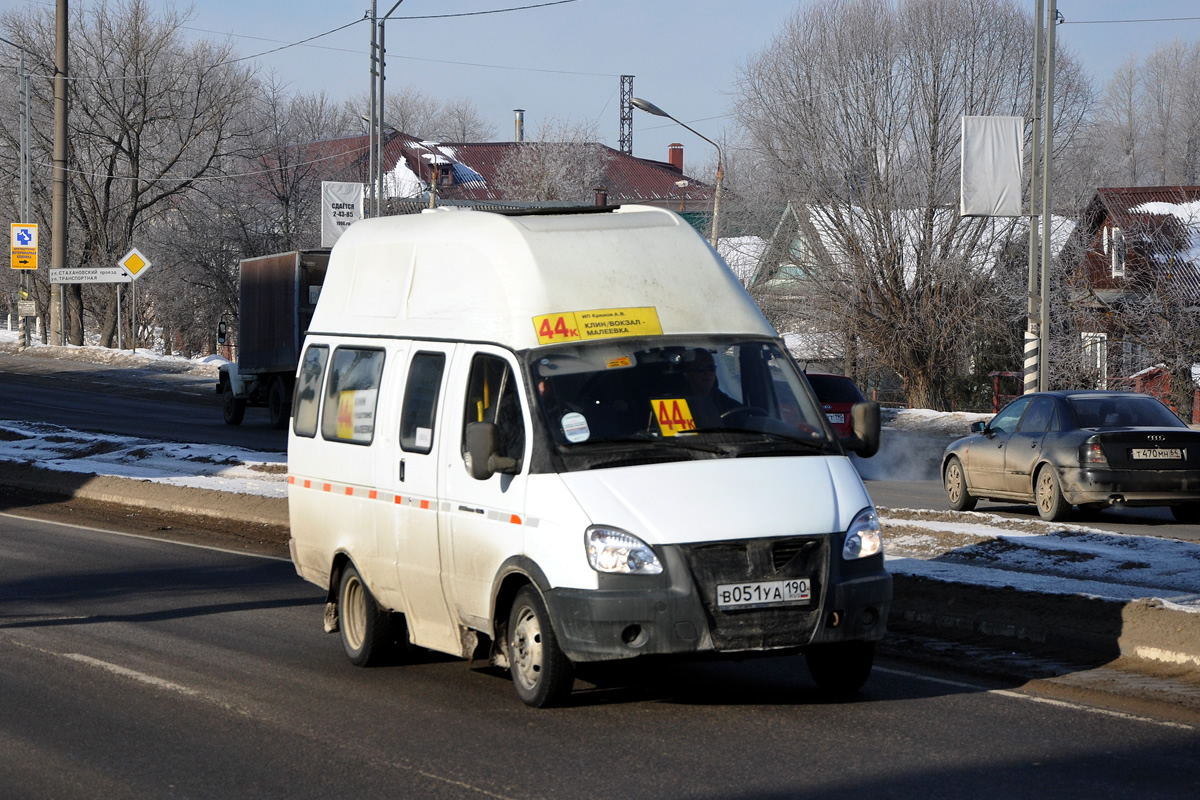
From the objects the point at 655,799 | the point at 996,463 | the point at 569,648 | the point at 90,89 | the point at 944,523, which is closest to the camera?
the point at 655,799

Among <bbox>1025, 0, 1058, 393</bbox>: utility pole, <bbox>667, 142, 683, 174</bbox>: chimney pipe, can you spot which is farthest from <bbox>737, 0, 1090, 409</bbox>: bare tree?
<bbox>667, 142, 683, 174</bbox>: chimney pipe

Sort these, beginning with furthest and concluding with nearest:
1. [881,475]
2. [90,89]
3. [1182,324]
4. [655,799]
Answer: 1. [90,89]
2. [1182,324]
3. [881,475]
4. [655,799]

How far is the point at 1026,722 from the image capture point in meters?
6.99

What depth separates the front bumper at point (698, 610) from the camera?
6.79 m

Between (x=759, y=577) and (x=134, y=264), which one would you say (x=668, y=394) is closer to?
(x=759, y=577)

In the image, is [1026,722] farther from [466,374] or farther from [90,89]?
[90,89]

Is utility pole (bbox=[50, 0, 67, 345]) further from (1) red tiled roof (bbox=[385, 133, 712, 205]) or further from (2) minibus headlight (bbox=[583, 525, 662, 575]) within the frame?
(2) minibus headlight (bbox=[583, 525, 662, 575])

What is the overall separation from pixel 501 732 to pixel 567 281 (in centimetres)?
234

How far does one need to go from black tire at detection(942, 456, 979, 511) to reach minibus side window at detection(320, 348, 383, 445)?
10472mm

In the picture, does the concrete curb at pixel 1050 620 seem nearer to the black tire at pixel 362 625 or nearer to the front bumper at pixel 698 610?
the front bumper at pixel 698 610

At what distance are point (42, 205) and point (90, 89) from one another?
5163 mm

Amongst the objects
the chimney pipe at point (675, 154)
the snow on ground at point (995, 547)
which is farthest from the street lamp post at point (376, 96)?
the chimney pipe at point (675, 154)

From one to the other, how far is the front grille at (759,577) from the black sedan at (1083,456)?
31.0 ft

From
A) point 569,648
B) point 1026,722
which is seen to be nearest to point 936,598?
point 1026,722
